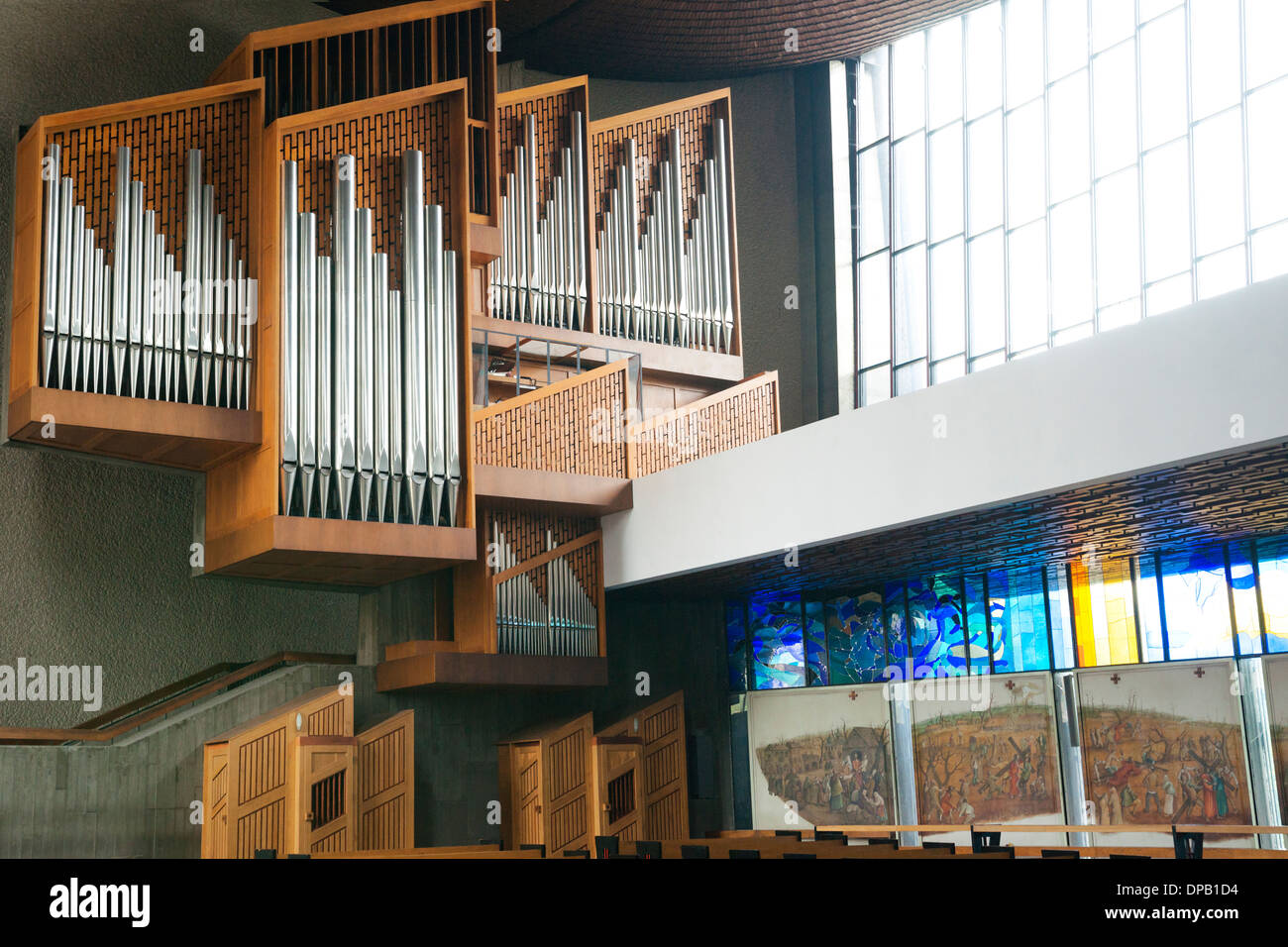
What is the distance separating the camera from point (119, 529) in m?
11.9

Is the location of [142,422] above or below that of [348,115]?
below

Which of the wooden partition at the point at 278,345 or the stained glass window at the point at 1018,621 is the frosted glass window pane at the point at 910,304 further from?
the wooden partition at the point at 278,345

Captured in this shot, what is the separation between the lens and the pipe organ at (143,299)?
359 inches

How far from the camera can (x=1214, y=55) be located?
1180cm

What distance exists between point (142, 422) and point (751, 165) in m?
8.75

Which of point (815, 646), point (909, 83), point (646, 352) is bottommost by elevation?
point (815, 646)

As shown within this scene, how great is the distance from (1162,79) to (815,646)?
626 cm

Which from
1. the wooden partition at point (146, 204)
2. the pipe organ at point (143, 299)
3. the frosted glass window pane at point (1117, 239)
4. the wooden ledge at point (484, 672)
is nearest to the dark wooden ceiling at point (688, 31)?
the frosted glass window pane at point (1117, 239)

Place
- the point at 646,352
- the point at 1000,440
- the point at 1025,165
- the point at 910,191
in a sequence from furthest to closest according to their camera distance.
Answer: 1. the point at 910,191
2. the point at 1025,165
3. the point at 646,352
4. the point at 1000,440

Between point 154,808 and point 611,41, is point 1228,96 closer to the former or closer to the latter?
point 611,41

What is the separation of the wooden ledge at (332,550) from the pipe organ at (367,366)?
13 cm

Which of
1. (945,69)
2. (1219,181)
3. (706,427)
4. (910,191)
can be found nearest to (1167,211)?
(1219,181)

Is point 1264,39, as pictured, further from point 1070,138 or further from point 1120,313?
point 1120,313
